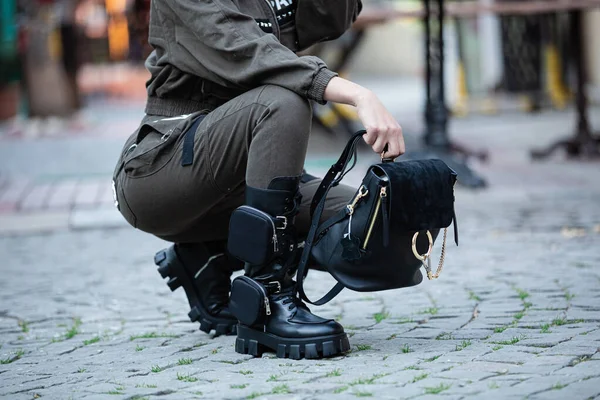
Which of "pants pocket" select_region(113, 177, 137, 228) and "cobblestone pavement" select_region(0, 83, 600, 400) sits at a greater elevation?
"pants pocket" select_region(113, 177, 137, 228)

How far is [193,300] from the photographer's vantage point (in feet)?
11.1

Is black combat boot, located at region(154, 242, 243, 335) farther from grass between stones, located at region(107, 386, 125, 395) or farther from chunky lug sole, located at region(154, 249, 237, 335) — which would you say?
grass between stones, located at region(107, 386, 125, 395)

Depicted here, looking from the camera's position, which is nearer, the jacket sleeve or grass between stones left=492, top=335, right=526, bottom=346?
the jacket sleeve

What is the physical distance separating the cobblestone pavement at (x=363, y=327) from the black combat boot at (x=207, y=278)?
0.21ft

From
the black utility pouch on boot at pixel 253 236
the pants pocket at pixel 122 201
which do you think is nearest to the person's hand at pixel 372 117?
the black utility pouch on boot at pixel 253 236

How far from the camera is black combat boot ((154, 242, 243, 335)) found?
334cm

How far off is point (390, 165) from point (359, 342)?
64 centimetres

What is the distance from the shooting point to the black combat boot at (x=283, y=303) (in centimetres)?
284

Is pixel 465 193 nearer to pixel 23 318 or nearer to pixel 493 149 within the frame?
pixel 493 149

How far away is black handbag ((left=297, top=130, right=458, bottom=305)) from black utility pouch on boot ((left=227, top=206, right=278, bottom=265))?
0.47 feet

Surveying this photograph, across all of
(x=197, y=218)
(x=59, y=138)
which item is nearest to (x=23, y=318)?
(x=197, y=218)

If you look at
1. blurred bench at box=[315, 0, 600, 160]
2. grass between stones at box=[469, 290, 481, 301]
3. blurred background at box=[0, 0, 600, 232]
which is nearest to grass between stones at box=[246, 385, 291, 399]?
grass between stones at box=[469, 290, 481, 301]

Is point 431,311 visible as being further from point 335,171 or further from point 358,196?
point 358,196

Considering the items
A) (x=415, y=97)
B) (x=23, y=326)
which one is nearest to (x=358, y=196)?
(x=23, y=326)
